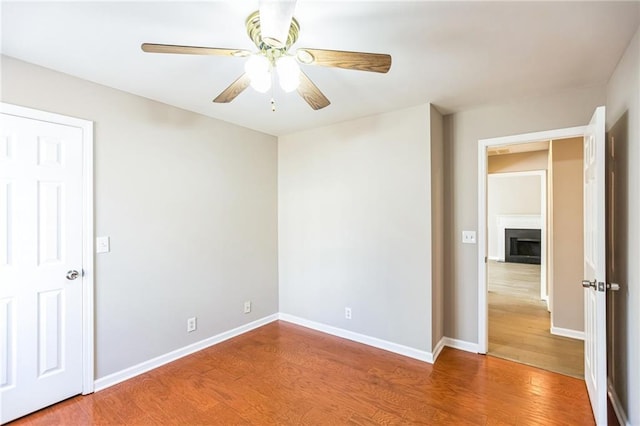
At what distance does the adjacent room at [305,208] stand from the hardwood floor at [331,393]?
2cm

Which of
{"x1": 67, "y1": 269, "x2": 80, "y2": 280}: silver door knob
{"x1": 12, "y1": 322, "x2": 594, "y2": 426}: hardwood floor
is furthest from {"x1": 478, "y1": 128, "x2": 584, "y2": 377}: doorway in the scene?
{"x1": 67, "y1": 269, "x2": 80, "y2": 280}: silver door knob

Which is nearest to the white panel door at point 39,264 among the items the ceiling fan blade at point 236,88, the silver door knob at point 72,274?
the silver door knob at point 72,274

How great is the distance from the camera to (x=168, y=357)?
2893 millimetres

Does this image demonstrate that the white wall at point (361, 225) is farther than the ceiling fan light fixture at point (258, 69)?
Yes

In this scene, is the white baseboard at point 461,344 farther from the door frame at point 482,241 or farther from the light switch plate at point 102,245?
the light switch plate at point 102,245

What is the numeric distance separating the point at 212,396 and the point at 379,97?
9.34ft

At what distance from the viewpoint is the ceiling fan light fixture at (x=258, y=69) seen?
1.48 meters

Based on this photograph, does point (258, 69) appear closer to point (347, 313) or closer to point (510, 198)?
point (347, 313)

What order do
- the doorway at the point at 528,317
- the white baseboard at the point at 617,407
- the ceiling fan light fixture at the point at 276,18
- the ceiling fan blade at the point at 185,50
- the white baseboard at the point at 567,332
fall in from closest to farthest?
the ceiling fan light fixture at the point at 276,18
the ceiling fan blade at the point at 185,50
the white baseboard at the point at 617,407
the doorway at the point at 528,317
the white baseboard at the point at 567,332

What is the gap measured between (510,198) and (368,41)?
835cm

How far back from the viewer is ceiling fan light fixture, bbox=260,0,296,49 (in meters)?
1.16

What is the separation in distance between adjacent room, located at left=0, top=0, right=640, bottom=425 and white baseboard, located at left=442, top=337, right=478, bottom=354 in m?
0.02

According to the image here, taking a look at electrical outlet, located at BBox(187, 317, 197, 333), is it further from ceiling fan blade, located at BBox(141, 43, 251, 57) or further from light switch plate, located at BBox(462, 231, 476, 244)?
light switch plate, located at BBox(462, 231, 476, 244)

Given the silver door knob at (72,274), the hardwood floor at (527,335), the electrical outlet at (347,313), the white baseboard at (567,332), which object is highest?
the silver door knob at (72,274)
